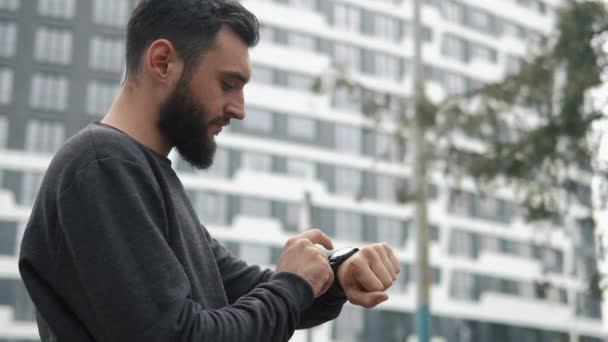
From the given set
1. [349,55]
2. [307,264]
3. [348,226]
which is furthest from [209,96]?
[349,55]

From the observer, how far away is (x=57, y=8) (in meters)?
43.3

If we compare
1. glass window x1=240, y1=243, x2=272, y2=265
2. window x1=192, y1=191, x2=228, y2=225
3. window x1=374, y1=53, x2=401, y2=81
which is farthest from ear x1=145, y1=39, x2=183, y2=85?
window x1=374, y1=53, x2=401, y2=81

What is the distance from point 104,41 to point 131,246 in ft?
143

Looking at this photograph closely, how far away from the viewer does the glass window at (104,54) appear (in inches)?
1693

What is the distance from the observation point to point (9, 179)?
132 ft

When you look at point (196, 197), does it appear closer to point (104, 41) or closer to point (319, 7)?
point (104, 41)

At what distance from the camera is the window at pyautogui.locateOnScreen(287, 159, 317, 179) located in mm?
44000

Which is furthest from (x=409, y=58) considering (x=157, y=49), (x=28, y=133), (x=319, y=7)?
(x=157, y=49)

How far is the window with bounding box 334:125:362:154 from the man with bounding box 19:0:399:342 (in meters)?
44.2

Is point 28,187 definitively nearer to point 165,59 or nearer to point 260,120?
point 260,120

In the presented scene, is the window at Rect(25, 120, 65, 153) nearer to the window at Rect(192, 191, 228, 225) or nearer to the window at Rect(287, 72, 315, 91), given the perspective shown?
the window at Rect(192, 191, 228, 225)

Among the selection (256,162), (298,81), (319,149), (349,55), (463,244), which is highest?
(349,55)

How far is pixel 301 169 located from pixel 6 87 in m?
15.2

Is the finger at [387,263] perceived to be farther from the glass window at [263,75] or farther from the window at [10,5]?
the window at [10,5]
